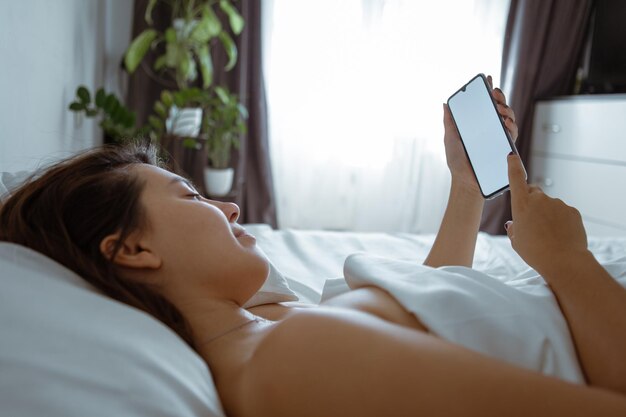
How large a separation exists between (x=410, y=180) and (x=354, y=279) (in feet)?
8.66

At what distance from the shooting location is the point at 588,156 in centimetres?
279

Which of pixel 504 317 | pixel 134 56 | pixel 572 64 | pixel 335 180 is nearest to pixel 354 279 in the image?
pixel 504 317

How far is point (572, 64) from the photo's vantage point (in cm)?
327

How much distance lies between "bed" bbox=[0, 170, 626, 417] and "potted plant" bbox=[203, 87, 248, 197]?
2035mm

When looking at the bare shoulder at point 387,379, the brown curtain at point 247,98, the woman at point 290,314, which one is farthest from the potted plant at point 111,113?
the bare shoulder at point 387,379

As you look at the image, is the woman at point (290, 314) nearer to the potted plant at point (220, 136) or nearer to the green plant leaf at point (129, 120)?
the green plant leaf at point (129, 120)

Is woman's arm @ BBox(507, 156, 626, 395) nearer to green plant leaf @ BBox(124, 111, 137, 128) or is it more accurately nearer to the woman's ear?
the woman's ear

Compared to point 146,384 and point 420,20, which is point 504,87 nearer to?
point 420,20

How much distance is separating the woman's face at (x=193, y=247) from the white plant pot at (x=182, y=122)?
5.68 feet

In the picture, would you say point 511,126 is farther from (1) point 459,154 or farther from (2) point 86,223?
(2) point 86,223

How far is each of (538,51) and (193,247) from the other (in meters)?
2.97

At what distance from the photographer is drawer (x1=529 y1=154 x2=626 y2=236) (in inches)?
102

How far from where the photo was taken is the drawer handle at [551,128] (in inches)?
119

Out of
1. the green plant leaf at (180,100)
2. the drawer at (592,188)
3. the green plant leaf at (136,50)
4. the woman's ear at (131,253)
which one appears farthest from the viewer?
the drawer at (592,188)
